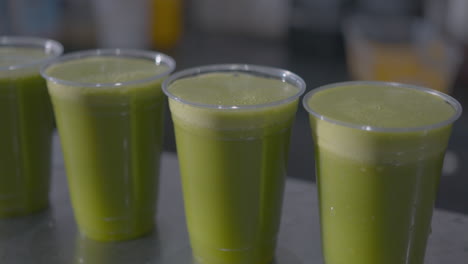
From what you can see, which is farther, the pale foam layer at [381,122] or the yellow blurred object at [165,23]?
the yellow blurred object at [165,23]

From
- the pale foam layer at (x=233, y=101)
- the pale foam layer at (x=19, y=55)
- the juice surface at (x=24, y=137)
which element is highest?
the pale foam layer at (x=233, y=101)

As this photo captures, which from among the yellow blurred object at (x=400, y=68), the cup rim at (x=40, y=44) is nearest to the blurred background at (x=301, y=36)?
the yellow blurred object at (x=400, y=68)

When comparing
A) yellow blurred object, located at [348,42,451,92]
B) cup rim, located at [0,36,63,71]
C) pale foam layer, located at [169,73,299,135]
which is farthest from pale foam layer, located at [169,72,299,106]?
yellow blurred object, located at [348,42,451,92]

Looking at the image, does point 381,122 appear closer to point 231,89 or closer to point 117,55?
point 231,89

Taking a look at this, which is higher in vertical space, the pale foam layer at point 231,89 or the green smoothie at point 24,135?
the pale foam layer at point 231,89

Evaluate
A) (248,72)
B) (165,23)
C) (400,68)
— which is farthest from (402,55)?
(248,72)

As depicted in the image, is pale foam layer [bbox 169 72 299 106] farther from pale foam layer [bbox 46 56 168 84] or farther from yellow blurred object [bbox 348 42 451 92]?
yellow blurred object [bbox 348 42 451 92]

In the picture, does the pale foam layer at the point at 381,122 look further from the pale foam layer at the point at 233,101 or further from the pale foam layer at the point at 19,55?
the pale foam layer at the point at 19,55
